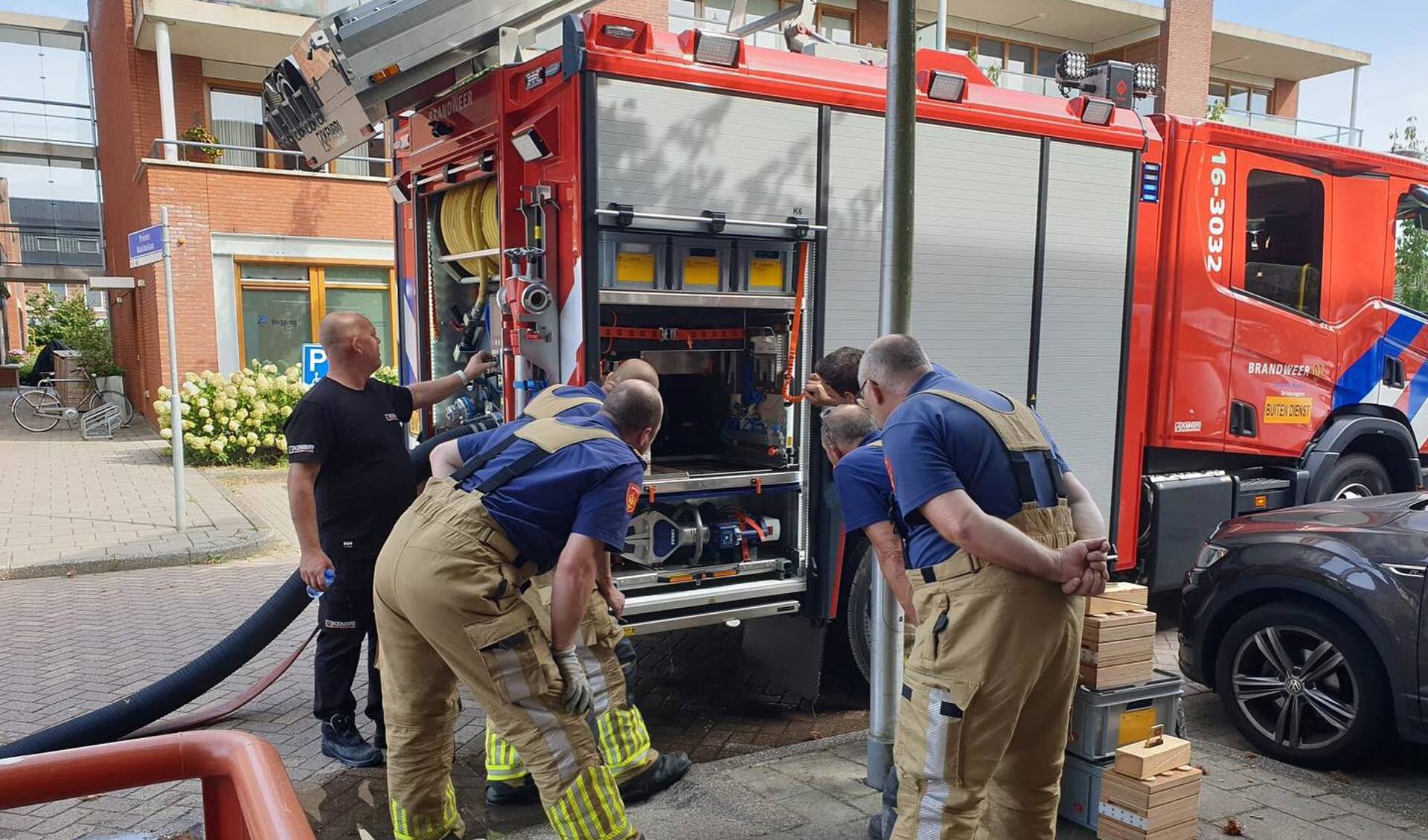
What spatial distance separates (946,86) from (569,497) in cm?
295

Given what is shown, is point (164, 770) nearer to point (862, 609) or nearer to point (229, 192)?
point (862, 609)

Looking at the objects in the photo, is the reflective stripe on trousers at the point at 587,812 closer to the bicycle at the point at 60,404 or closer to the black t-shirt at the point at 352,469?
the black t-shirt at the point at 352,469

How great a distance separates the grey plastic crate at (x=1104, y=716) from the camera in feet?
11.9

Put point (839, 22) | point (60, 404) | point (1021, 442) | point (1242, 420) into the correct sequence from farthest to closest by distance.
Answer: point (839, 22), point (60, 404), point (1242, 420), point (1021, 442)

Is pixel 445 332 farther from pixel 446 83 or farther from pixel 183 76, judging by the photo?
pixel 183 76

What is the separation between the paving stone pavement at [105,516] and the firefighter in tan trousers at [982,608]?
7106mm

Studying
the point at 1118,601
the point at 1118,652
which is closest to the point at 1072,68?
the point at 1118,601

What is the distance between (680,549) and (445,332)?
199cm

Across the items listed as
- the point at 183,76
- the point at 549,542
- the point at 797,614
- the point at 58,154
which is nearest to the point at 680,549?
the point at 797,614

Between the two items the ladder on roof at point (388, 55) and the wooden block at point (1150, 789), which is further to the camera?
the ladder on roof at point (388, 55)

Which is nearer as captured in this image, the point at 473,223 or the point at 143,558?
the point at 473,223

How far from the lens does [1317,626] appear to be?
13.8 ft

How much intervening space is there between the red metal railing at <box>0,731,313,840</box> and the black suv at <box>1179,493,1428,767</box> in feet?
13.6

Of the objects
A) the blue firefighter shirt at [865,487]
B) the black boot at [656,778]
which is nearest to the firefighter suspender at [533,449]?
the blue firefighter shirt at [865,487]
